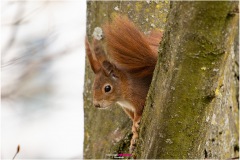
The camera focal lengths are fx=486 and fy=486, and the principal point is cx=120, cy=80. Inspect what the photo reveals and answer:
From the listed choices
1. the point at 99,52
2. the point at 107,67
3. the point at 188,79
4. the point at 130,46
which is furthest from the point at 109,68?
the point at 188,79

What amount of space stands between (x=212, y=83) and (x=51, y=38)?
46.7 inches

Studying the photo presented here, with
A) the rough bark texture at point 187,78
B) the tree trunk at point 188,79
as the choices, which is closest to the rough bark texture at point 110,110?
A: the tree trunk at point 188,79

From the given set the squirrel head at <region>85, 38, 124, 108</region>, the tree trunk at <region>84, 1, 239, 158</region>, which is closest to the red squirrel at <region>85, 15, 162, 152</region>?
the squirrel head at <region>85, 38, 124, 108</region>

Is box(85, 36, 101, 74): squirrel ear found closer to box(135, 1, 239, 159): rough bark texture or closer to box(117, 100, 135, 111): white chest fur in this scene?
box(117, 100, 135, 111): white chest fur

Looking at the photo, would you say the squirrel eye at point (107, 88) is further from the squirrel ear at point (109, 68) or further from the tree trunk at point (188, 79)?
the tree trunk at point (188, 79)

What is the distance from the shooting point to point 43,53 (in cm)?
275

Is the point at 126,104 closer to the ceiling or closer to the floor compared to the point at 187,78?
closer to the floor

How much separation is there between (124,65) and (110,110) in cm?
28

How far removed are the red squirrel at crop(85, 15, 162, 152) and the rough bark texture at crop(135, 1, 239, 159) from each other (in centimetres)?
37

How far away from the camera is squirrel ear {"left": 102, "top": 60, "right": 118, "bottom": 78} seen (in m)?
2.01

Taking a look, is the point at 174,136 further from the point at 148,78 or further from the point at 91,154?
the point at 91,154

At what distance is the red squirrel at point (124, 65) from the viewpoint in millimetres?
1739

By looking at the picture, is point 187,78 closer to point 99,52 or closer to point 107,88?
point 99,52

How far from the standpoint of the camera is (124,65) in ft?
6.40
